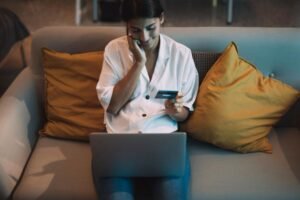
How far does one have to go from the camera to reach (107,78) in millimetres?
1581

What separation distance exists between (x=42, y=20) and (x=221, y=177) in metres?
2.43

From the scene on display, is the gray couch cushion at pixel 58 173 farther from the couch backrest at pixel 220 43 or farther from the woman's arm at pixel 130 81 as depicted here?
the couch backrest at pixel 220 43

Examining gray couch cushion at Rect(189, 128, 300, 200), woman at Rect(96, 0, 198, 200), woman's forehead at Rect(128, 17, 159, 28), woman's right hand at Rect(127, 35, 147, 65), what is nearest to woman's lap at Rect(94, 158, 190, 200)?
woman at Rect(96, 0, 198, 200)

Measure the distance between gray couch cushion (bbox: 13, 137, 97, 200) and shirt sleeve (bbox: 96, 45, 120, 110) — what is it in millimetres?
248

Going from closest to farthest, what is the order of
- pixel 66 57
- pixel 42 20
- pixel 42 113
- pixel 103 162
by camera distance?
pixel 103 162 → pixel 66 57 → pixel 42 113 → pixel 42 20

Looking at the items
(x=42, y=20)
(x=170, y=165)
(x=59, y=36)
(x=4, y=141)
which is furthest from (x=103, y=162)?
(x=42, y=20)

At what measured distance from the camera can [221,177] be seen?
1.59 metres

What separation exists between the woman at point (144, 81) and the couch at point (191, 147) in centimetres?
14

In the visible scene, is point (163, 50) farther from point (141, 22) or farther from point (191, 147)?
point (191, 147)

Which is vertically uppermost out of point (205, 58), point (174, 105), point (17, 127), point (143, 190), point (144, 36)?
point (144, 36)

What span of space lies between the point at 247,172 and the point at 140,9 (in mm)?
706

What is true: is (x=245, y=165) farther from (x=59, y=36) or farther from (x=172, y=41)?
(x=59, y=36)

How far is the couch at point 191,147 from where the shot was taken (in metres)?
1.54

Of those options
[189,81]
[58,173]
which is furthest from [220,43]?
[58,173]
